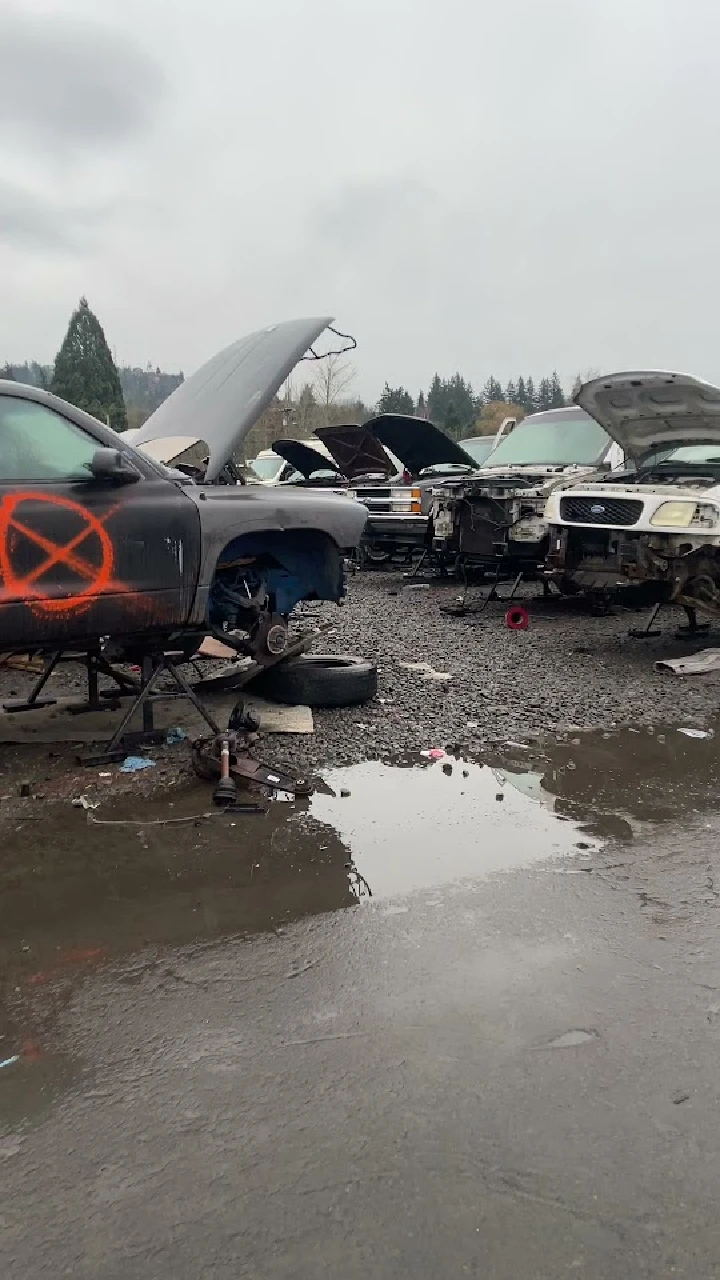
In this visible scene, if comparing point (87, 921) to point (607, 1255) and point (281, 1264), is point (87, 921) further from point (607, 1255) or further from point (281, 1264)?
point (607, 1255)

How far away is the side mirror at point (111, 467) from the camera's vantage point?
4184 mm

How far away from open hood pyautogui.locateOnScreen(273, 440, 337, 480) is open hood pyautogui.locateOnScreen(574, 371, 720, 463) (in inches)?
254

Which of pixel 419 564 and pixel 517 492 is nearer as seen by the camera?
pixel 517 492

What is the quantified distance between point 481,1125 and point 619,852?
183 centimetres

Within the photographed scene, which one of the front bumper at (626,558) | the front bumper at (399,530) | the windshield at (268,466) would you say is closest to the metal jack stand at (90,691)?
the front bumper at (626,558)

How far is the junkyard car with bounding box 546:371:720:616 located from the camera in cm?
690

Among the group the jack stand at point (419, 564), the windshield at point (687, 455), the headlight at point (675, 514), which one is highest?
the windshield at point (687, 455)

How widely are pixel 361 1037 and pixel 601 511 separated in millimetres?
5776

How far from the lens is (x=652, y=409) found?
8.17m

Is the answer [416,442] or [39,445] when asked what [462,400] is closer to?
[416,442]

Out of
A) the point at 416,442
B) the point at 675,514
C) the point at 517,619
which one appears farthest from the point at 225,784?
Answer: the point at 416,442

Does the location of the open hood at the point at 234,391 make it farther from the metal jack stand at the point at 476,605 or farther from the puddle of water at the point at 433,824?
the metal jack stand at the point at 476,605

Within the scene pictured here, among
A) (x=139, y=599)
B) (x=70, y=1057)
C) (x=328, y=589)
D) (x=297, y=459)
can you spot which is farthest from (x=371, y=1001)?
(x=297, y=459)

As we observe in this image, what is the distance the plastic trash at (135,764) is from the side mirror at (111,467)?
146cm
